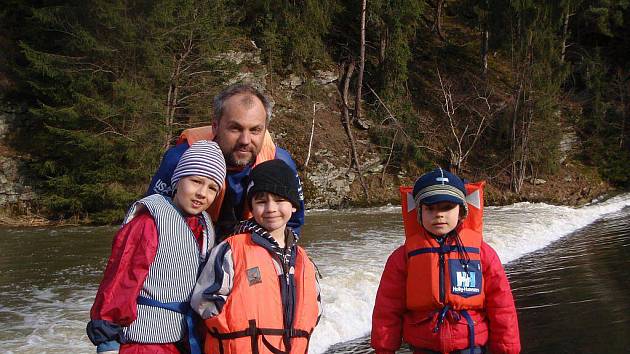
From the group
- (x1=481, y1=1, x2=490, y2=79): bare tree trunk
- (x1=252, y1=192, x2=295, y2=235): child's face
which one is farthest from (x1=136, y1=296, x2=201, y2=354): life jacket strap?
(x1=481, y1=1, x2=490, y2=79): bare tree trunk

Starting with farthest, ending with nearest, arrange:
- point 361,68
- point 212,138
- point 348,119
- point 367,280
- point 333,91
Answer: point 333,91 < point 361,68 < point 348,119 < point 367,280 < point 212,138

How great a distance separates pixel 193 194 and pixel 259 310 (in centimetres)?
61

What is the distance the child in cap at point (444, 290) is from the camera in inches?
117

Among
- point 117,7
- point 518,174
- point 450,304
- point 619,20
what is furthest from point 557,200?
point 450,304

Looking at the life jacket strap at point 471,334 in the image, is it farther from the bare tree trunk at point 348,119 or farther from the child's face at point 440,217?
the bare tree trunk at point 348,119

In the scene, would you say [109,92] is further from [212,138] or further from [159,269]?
[159,269]

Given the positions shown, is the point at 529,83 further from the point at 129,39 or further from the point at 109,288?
the point at 109,288

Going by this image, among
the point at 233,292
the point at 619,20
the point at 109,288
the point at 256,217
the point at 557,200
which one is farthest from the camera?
the point at 619,20

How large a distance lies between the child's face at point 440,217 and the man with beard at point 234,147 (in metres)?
0.73

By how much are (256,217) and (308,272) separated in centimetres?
37

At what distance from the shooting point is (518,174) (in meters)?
26.7

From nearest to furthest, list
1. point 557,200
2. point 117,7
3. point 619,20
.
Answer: point 117,7
point 557,200
point 619,20

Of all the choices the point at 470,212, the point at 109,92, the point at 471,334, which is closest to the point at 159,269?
the point at 471,334

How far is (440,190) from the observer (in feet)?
9.96
